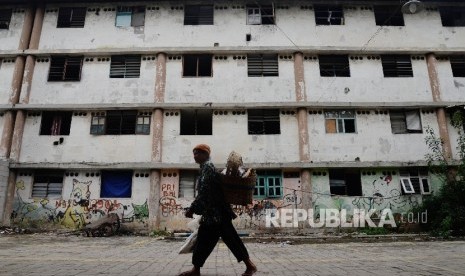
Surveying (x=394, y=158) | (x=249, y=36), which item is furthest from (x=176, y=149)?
(x=394, y=158)

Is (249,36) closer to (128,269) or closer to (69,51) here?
(69,51)

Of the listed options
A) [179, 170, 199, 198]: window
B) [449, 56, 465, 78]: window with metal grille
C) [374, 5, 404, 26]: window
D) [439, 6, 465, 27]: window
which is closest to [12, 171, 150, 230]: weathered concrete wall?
[179, 170, 199, 198]: window

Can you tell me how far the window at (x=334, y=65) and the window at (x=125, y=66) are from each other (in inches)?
327

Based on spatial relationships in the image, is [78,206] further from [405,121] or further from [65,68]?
[405,121]

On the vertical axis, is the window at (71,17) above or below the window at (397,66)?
above

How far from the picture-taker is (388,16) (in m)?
15.9

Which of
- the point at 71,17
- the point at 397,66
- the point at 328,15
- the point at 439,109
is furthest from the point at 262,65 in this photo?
the point at 71,17

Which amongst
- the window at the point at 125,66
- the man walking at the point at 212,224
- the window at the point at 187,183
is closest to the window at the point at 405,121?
the window at the point at 187,183

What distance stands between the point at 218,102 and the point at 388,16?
9.15 m

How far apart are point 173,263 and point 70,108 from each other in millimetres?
11618

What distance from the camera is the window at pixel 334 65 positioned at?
15141 millimetres

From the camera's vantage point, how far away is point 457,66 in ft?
50.3

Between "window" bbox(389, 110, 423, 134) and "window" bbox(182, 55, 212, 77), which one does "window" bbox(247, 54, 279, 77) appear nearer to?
"window" bbox(182, 55, 212, 77)

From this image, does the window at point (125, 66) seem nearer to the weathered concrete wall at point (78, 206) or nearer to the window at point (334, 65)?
the weathered concrete wall at point (78, 206)
